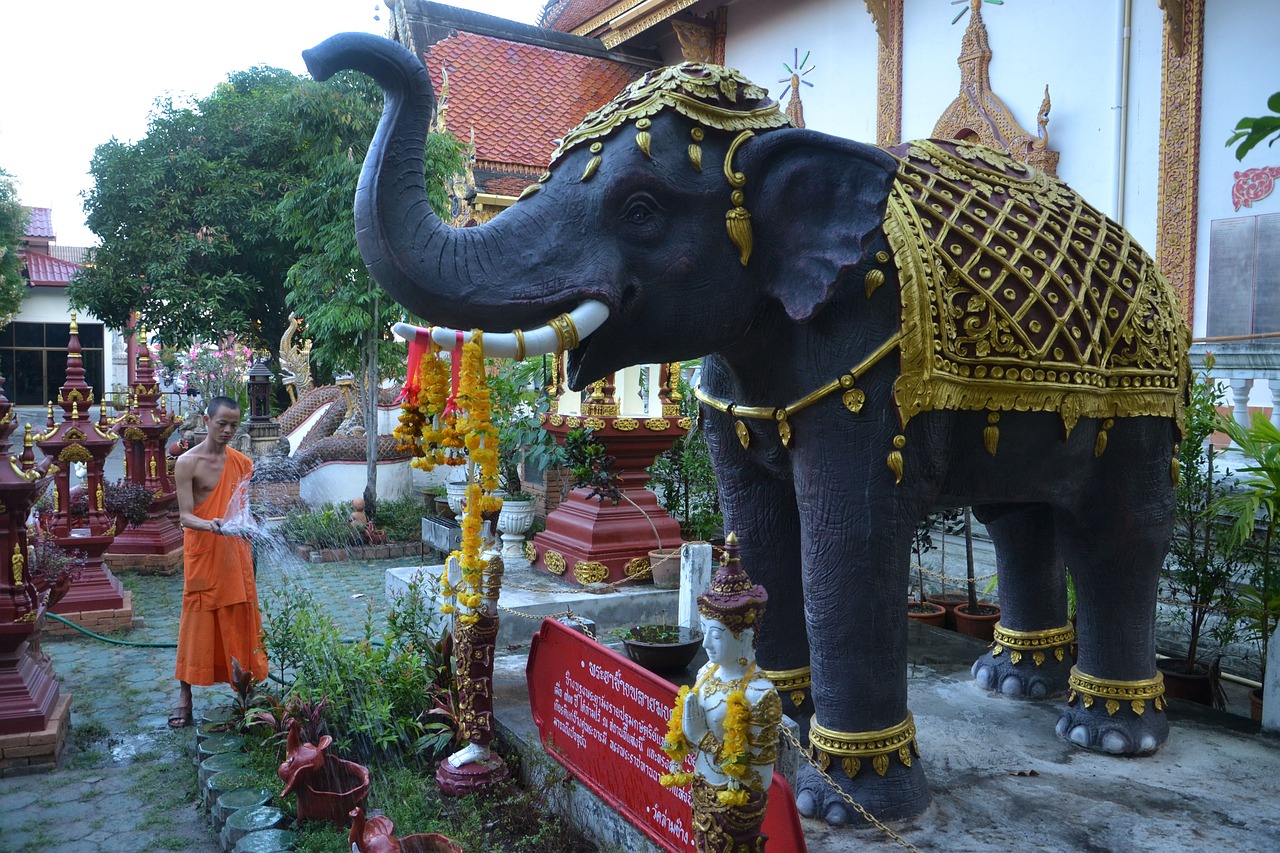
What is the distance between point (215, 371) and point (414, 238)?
61.8 ft

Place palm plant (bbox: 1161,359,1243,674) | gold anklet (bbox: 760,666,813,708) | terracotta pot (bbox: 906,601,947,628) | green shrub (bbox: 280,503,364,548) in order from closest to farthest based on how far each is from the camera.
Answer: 1. gold anklet (bbox: 760,666,813,708)
2. palm plant (bbox: 1161,359,1243,674)
3. terracotta pot (bbox: 906,601,947,628)
4. green shrub (bbox: 280,503,364,548)

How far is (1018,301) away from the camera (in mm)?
3424

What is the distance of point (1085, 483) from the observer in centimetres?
380

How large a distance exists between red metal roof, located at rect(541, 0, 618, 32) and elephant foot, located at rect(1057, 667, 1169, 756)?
12.3m

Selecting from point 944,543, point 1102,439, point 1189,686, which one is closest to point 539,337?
point 1102,439

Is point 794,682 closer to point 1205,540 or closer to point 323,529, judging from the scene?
point 1205,540

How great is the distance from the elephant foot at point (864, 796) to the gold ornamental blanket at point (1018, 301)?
1201mm

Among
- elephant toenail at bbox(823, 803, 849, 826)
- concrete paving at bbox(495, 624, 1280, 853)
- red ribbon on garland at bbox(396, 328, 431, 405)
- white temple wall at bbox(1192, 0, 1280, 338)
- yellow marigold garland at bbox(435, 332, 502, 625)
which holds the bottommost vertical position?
concrete paving at bbox(495, 624, 1280, 853)

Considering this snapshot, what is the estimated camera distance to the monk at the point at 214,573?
5379 mm

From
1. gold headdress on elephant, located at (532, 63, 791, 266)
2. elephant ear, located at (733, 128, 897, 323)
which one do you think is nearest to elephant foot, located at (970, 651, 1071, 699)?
elephant ear, located at (733, 128, 897, 323)

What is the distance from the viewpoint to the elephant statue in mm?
3096

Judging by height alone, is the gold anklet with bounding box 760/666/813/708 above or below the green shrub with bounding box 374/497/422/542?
above

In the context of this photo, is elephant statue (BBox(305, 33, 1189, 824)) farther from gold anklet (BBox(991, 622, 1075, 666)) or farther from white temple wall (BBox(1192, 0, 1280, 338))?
white temple wall (BBox(1192, 0, 1280, 338))

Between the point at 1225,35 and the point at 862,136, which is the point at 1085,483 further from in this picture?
the point at 862,136
